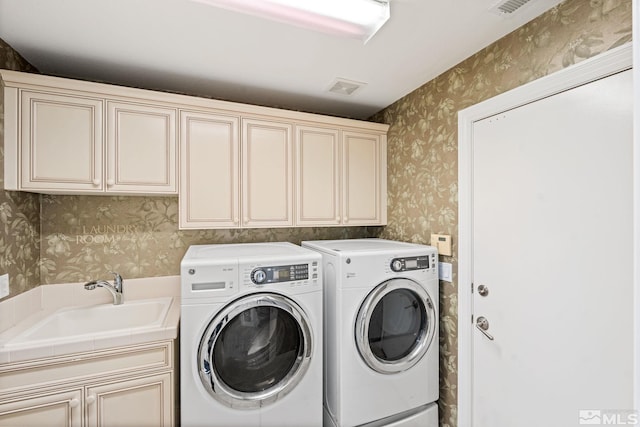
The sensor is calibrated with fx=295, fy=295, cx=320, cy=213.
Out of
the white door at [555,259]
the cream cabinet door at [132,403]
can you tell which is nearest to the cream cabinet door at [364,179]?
the white door at [555,259]

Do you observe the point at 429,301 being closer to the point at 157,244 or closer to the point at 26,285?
the point at 157,244

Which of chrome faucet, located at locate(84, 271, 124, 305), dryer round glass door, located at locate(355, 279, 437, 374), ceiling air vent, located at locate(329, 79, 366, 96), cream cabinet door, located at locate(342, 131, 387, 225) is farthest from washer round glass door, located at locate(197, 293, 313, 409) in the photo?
ceiling air vent, located at locate(329, 79, 366, 96)

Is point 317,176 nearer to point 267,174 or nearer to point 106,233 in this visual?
point 267,174

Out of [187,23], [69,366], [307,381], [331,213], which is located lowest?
[307,381]

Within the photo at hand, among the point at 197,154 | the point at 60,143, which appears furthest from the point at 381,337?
the point at 60,143

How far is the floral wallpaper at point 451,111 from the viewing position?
1.23 metres

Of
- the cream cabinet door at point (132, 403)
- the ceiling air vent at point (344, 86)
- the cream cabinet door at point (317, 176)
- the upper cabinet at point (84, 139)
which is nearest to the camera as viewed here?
the cream cabinet door at point (132, 403)

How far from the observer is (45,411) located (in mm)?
1386

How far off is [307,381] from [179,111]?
183cm

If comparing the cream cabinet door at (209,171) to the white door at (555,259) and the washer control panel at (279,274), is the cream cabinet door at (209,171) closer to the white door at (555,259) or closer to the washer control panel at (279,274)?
the washer control panel at (279,274)

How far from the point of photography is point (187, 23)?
141 centimetres

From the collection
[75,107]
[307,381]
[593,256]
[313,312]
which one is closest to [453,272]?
[593,256]

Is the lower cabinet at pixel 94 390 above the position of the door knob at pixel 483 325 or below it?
below

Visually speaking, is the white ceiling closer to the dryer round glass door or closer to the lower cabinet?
the dryer round glass door
